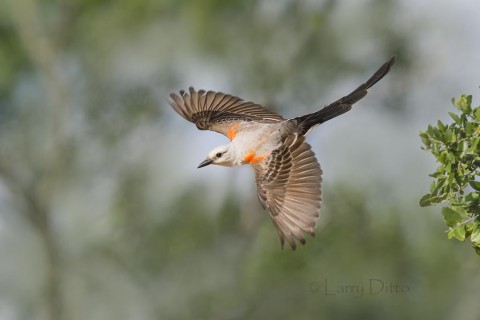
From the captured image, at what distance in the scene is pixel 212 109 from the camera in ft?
10.6

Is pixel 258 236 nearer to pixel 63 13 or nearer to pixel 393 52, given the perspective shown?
pixel 393 52

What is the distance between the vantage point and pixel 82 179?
716 cm

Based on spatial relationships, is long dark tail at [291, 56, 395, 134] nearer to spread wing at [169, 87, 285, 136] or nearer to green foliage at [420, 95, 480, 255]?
spread wing at [169, 87, 285, 136]

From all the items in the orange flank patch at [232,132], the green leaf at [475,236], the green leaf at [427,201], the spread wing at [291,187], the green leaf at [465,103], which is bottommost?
the green leaf at [475,236]

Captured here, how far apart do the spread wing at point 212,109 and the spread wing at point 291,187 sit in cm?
40

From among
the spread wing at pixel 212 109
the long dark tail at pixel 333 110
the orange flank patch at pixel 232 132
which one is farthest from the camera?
the spread wing at pixel 212 109

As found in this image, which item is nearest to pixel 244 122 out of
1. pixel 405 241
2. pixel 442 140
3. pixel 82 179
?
pixel 442 140

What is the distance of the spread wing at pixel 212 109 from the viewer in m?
3.09

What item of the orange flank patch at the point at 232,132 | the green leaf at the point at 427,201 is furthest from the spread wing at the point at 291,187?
the green leaf at the point at 427,201

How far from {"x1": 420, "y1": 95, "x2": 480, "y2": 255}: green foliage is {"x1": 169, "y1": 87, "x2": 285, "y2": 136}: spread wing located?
1.42 m

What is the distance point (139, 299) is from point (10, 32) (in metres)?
2.52

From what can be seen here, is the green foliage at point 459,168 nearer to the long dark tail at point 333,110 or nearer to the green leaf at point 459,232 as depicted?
the green leaf at point 459,232

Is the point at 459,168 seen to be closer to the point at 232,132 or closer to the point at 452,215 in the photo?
the point at 452,215

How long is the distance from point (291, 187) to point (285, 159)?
10cm
